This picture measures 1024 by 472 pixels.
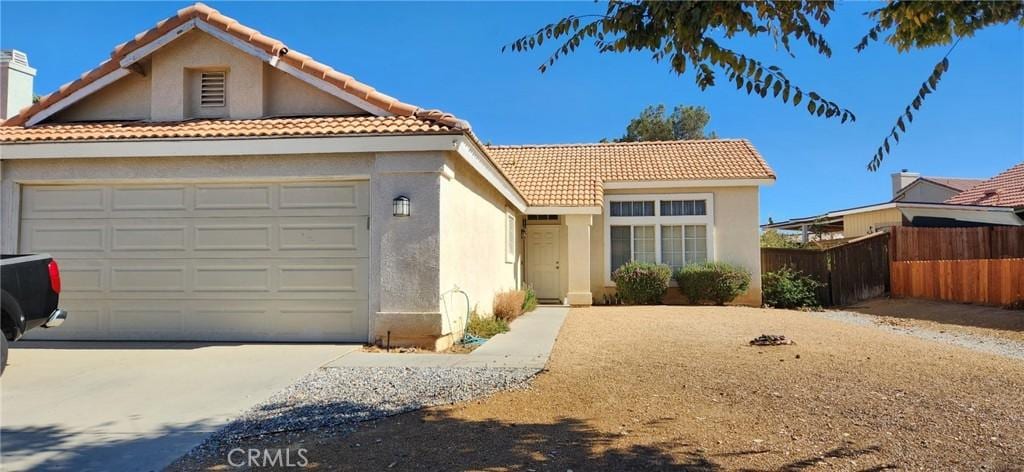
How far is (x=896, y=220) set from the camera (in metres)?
21.3

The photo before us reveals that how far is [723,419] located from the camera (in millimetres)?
4969

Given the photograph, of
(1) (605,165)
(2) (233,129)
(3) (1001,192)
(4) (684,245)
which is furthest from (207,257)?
(3) (1001,192)

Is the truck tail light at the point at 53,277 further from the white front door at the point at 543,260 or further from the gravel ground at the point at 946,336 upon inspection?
the white front door at the point at 543,260

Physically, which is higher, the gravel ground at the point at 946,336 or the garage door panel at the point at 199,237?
the garage door panel at the point at 199,237

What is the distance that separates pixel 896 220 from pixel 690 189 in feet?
31.4

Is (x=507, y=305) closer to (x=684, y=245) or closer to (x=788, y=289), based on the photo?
(x=684, y=245)

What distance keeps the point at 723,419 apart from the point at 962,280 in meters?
12.9

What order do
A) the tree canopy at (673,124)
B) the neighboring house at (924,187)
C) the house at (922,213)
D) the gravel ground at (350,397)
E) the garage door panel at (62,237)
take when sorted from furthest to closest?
the tree canopy at (673,124)
the neighboring house at (924,187)
the house at (922,213)
the garage door panel at (62,237)
the gravel ground at (350,397)

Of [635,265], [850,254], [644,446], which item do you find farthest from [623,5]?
[850,254]

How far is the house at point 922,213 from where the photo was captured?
18.9 meters

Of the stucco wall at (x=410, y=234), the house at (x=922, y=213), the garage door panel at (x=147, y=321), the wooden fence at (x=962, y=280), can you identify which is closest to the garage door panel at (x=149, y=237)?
the garage door panel at (x=147, y=321)

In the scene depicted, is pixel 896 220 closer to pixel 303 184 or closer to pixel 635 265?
pixel 635 265

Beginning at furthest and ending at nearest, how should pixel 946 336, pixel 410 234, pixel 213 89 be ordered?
pixel 946 336
pixel 213 89
pixel 410 234

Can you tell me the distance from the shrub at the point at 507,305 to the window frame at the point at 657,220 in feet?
Result: 16.7
